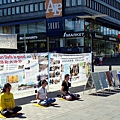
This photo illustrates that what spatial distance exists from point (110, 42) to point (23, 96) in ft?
174

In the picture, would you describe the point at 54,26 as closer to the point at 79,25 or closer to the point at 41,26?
the point at 41,26

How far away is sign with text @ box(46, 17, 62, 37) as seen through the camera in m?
51.7

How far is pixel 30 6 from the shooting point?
57344 millimetres

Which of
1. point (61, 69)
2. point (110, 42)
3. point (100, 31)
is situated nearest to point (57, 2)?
point (100, 31)

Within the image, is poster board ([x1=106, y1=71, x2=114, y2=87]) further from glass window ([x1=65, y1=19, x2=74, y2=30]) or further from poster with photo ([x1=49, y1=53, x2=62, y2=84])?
glass window ([x1=65, y1=19, x2=74, y2=30])

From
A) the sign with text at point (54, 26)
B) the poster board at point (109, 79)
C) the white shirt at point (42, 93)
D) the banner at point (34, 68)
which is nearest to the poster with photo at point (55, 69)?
the banner at point (34, 68)

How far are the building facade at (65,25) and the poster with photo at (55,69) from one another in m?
32.6

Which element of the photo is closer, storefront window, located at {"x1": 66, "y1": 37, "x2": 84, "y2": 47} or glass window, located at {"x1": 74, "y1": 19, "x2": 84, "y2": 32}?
glass window, located at {"x1": 74, "y1": 19, "x2": 84, "y2": 32}

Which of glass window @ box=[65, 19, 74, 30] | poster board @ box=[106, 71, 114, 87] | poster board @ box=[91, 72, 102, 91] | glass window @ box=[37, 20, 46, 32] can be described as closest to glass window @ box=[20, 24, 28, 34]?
glass window @ box=[37, 20, 46, 32]

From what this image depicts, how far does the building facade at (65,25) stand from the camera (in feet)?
164

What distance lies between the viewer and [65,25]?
5178cm

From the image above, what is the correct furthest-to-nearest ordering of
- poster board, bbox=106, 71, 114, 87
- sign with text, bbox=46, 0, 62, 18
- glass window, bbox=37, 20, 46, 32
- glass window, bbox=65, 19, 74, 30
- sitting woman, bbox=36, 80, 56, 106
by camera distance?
glass window, bbox=37, 20, 46, 32
sign with text, bbox=46, 0, 62, 18
glass window, bbox=65, 19, 74, 30
poster board, bbox=106, 71, 114, 87
sitting woman, bbox=36, 80, 56, 106

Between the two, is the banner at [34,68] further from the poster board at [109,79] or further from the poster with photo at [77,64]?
A: the poster board at [109,79]

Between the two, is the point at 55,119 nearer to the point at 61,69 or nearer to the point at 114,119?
the point at 114,119
